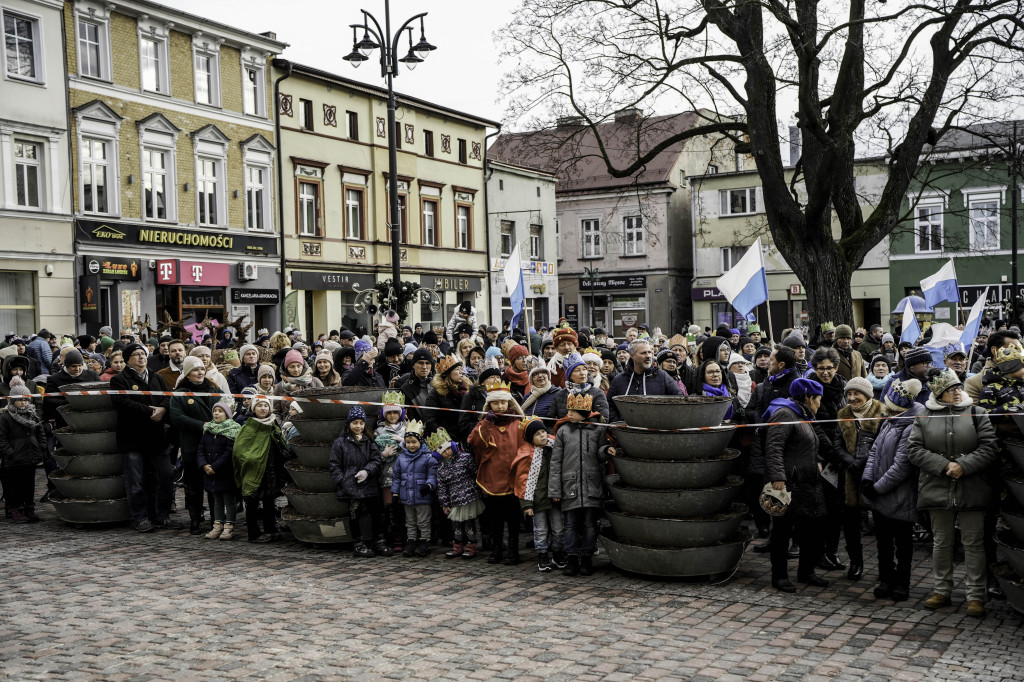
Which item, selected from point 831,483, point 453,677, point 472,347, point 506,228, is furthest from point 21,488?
point 506,228

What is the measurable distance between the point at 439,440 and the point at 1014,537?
4.98 metres

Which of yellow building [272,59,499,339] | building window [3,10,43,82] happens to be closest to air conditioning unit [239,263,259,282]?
yellow building [272,59,499,339]

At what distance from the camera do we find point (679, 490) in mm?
8414

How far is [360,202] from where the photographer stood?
36.9 meters

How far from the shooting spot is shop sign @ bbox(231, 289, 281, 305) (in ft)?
104

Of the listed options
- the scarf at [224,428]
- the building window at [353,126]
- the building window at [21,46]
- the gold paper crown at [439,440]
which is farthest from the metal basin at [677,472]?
the building window at [353,126]

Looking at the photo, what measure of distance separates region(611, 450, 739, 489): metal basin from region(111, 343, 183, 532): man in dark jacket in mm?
5583

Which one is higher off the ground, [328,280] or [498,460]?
[328,280]

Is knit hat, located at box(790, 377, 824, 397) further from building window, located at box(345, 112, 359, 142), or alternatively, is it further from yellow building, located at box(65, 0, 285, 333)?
building window, located at box(345, 112, 359, 142)

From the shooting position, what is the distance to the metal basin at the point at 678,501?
8.40 m

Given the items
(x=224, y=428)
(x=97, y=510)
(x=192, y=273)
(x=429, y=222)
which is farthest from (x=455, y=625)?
(x=429, y=222)

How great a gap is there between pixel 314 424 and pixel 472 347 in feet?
8.75

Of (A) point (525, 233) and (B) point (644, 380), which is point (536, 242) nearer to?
(A) point (525, 233)

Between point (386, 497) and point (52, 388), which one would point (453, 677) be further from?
point (52, 388)
